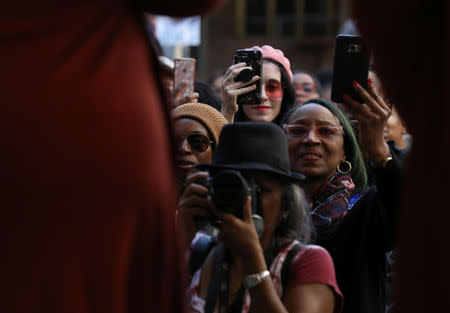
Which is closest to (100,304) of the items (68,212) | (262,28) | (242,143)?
(68,212)

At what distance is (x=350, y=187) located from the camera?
314 centimetres

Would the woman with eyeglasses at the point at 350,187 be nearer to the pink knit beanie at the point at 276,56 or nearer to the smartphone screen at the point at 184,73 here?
the smartphone screen at the point at 184,73

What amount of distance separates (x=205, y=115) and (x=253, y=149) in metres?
0.96

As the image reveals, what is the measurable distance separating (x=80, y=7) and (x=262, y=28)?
2109 cm

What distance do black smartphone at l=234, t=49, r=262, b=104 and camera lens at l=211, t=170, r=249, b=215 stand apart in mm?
A: 1265

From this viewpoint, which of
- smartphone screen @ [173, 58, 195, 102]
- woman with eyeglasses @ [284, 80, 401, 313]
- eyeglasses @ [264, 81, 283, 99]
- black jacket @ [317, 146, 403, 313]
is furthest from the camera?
eyeglasses @ [264, 81, 283, 99]

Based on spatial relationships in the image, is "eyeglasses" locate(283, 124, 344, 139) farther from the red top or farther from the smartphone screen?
the red top

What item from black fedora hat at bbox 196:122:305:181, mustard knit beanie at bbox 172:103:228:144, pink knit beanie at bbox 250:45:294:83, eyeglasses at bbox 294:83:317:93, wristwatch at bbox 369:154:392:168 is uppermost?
black fedora hat at bbox 196:122:305:181

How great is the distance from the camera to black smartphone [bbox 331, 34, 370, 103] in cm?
256

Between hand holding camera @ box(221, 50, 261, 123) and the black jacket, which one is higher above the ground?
hand holding camera @ box(221, 50, 261, 123)

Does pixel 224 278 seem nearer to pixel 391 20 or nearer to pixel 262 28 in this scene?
pixel 391 20

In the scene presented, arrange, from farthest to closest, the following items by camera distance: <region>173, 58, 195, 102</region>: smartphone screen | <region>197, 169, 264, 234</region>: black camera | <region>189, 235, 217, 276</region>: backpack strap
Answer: <region>173, 58, 195, 102</region>: smartphone screen
<region>189, 235, 217, 276</region>: backpack strap
<region>197, 169, 264, 234</region>: black camera

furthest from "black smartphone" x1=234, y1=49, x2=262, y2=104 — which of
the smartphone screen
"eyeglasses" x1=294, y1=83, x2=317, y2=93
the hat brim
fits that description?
"eyeglasses" x1=294, y1=83, x2=317, y2=93

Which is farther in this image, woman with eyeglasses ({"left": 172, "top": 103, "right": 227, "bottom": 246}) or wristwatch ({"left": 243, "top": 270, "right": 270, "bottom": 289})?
woman with eyeglasses ({"left": 172, "top": 103, "right": 227, "bottom": 246})
